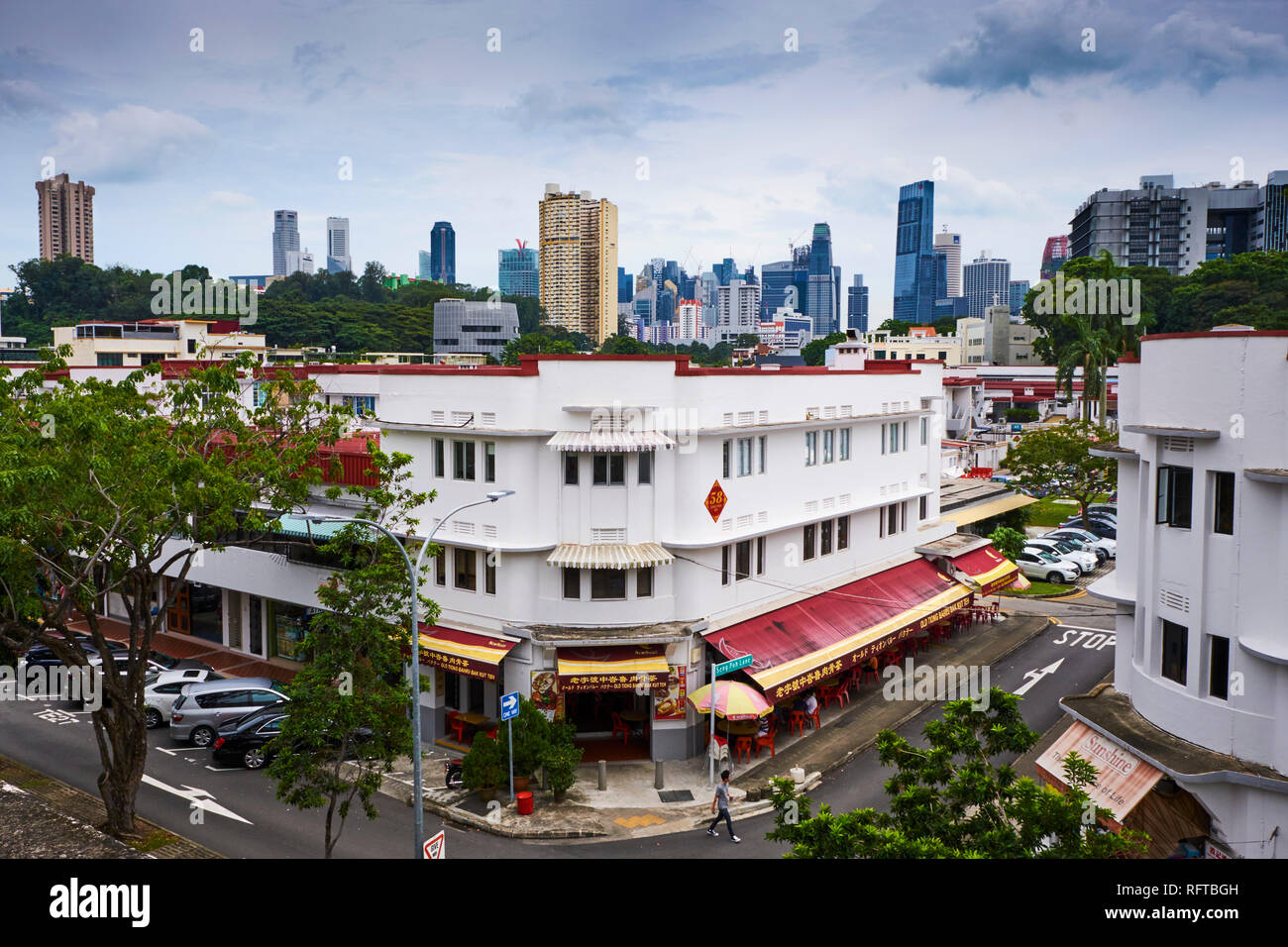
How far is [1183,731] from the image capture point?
19250mm

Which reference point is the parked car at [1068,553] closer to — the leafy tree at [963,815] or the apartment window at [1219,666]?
the apartment window at [1219,666]

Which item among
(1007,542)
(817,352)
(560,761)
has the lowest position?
(560,761)

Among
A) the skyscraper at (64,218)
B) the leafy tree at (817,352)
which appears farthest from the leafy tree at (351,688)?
the skyscraper at (64,218)

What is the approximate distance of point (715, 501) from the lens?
29.4m

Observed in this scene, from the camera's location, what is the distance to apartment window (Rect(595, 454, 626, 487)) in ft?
93.5

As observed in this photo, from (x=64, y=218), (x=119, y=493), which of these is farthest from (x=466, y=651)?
(x=64, y=218)

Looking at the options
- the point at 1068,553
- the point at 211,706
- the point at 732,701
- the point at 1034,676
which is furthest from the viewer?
the point at 1068,553

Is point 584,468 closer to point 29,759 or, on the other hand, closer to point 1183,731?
point 1183,731

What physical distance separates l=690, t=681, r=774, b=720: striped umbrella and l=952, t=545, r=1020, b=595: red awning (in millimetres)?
15951

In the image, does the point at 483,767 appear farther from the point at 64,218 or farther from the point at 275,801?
the point at 64,218

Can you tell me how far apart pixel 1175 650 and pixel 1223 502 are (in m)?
3.09

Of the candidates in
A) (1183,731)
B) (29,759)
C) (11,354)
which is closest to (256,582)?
(29,759)
